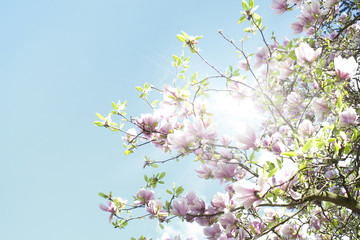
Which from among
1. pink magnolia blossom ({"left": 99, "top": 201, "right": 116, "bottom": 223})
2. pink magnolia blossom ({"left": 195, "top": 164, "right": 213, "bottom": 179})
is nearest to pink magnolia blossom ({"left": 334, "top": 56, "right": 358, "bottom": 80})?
pink magnolia blossom ({"left": 195, "top": 164, "right": 213, "bottom": 179})

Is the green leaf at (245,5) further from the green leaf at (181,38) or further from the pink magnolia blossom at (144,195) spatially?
the pink magnolia blossom at (144,195)

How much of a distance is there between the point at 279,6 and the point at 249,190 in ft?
8.39

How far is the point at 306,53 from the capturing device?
6.03ft

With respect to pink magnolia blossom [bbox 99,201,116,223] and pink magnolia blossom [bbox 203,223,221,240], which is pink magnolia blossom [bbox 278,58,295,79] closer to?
pink magnolia blossom [bbox 203,223,221,240]

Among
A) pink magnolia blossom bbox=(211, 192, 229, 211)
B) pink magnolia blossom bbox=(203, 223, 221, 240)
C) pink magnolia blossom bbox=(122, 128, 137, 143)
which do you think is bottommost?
pink magnolia blossom bbox=(203, 223, 221, 240)

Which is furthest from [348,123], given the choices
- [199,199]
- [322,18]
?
[322,18]

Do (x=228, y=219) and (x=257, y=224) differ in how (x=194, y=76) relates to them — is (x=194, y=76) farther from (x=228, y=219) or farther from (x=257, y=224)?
(x=257, y=224)

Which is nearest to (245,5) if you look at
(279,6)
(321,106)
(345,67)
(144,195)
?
(345,67)

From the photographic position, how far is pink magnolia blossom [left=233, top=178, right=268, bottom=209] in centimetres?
126

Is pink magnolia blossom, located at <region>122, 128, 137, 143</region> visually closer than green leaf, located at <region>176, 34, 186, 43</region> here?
No

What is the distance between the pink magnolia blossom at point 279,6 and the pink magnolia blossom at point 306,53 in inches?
57.2

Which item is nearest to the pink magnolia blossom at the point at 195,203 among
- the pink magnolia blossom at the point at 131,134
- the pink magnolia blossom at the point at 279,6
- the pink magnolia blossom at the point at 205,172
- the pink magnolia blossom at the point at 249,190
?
the pink magnolia blossom at the point at 205,172

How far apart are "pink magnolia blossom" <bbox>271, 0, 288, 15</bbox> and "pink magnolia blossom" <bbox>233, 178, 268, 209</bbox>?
98.2 inches

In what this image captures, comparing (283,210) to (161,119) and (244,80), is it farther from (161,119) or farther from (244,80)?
(161,119)
